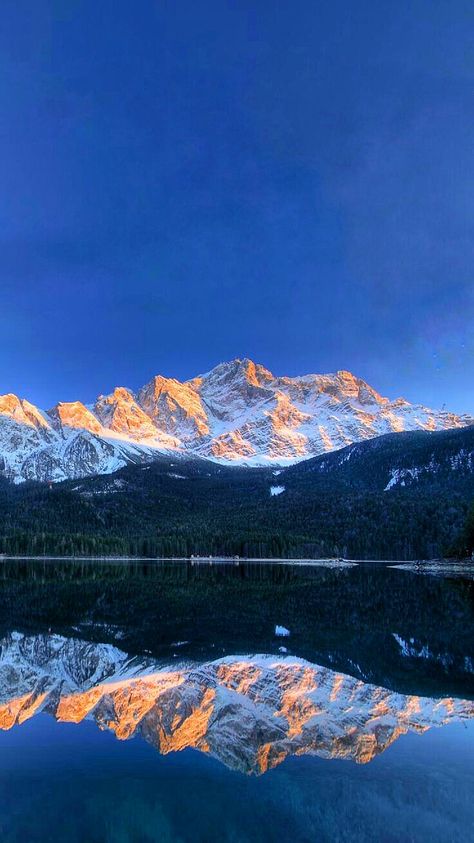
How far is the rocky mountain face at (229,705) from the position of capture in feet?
65.0

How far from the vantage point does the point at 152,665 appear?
31.1m

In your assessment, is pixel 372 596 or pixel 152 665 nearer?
pixel 152 665

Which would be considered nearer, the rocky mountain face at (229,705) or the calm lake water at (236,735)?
the calm lake water at (236,735)

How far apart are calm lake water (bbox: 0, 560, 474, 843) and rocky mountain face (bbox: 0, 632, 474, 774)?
93 mm

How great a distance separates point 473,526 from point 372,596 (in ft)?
243

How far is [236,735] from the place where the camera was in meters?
20.6

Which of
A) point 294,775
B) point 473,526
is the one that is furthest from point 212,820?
point 473,526

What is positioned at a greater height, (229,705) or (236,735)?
(229,705)

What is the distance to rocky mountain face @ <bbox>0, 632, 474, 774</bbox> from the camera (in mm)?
19797

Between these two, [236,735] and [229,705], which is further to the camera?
[229,705]

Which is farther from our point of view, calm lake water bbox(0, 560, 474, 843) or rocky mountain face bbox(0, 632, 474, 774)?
rocky mountain face bbox(0, 632, 474, 774)

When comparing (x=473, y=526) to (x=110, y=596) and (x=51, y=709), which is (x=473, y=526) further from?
(x=51, y=709)

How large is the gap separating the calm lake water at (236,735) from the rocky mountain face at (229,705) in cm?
9

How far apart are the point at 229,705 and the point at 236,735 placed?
3248mm
